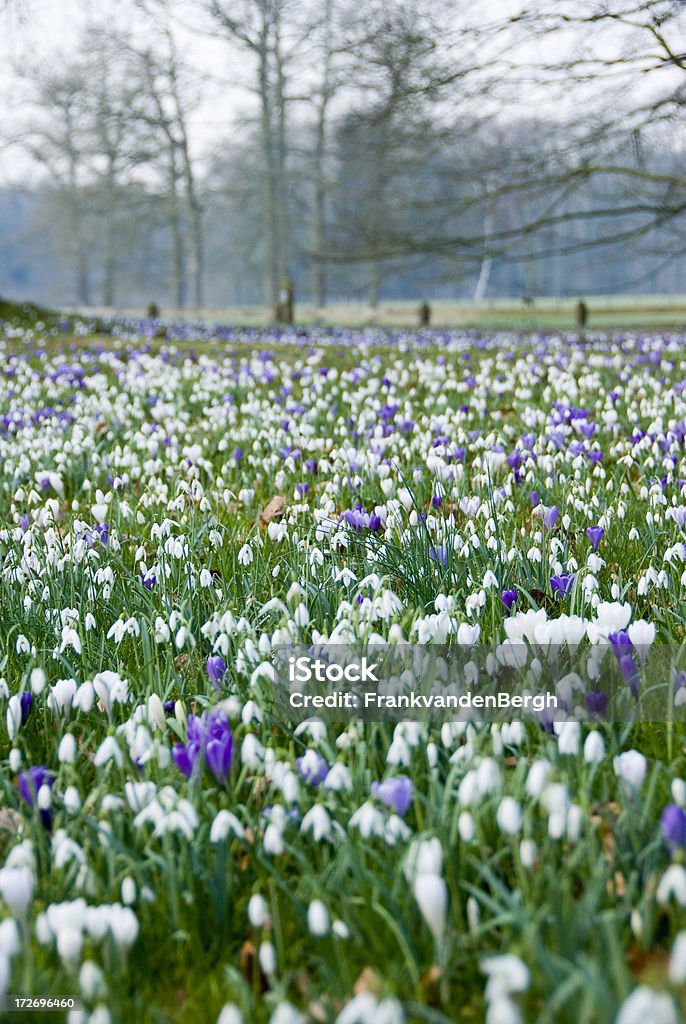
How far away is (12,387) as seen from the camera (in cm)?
909

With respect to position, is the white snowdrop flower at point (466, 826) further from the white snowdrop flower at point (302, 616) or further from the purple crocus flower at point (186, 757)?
the white snowdrop flower at point (302, 616)

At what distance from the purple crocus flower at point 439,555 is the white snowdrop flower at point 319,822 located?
1.36 meters

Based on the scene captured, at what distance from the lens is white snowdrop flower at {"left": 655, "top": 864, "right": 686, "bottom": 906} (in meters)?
1.40

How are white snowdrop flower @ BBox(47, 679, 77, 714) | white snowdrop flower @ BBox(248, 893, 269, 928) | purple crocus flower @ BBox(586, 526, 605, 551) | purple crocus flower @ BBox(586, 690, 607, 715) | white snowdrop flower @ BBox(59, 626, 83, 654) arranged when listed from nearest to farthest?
1. white snowdrop flower @ BBox(248, 893, 269, 928)
2. purple crocus flower @ BBox(586, 690, 607, 715)
3. white snowdrop flower @ BBox(47, 679, 77, 714)
4. white snowdrop flower @ BBox(59, 626, 83, 654)
5. purple crocus flower @ BBox(586, 526, 605, 551)

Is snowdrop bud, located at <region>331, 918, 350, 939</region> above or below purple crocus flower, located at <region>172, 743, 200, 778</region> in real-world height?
below

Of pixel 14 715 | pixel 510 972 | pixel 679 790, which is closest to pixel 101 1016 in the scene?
pixel 510 972

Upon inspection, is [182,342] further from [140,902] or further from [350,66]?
[140,902]

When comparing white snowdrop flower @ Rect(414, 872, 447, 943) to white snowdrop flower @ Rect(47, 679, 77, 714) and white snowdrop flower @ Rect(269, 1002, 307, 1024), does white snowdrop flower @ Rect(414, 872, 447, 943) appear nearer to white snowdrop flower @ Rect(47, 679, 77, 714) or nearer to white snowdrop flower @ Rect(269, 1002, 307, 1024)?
white snowdrop flower @ Rect(269, 1002, 307, 1024)

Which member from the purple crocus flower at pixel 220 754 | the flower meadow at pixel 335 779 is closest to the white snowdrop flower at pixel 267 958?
the flower meadow at pixel 335 779

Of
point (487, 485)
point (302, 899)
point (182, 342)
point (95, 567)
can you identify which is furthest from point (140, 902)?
point (182, 342)

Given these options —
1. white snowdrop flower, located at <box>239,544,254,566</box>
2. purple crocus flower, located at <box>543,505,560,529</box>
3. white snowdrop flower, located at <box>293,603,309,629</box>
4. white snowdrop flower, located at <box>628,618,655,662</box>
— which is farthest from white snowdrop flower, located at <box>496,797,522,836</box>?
purple crocus flower, located at <box>543,505,560,529</box>

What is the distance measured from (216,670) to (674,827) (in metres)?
1.22

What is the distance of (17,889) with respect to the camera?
147cm

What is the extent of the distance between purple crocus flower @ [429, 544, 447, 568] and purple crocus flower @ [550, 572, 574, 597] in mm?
360
